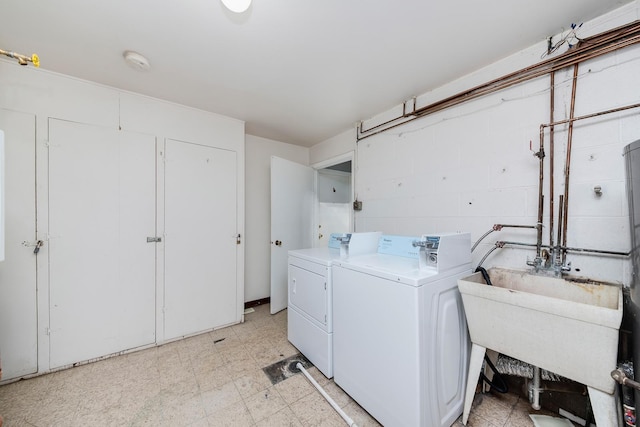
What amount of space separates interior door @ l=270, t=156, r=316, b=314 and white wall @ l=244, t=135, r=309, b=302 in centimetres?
41

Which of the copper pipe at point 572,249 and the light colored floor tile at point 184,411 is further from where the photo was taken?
the light colored floor tile at point 184,411

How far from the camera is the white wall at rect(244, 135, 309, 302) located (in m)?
3.31

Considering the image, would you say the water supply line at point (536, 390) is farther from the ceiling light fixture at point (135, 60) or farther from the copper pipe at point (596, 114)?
the ceiling light fixture at point (135, 60)

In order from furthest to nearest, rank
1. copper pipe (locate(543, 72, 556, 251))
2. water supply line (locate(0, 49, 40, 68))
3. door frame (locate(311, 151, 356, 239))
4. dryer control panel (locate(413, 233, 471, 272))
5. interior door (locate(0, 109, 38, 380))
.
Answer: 1. door frame (locate(311, 151, 356, 239))
2. interior door (locate(0, 109, 38, 380))
3. copper pipe (locate(543, 72, 556, 251))
4. dryer control panel (locate(413, 233, 471, 272))
5. water supply line (locate(0, 49, 40, 68))

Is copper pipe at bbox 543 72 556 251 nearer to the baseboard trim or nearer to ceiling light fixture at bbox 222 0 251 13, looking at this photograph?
ceiling light fixture at bbox 222 0 251 13

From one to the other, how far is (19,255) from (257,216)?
6.99ft

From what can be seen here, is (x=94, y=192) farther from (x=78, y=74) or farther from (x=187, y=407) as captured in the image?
(x=187, y=407)

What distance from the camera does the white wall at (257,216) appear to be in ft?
10.8

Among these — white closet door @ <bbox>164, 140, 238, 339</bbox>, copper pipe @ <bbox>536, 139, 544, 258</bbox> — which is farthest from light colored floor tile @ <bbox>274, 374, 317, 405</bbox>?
copper pipe @ <bbox>536, 139, 544, 258</bbox>

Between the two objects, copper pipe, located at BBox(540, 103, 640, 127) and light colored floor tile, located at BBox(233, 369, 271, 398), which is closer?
copper pipe, located at BBox(540, 103, 640, 127)

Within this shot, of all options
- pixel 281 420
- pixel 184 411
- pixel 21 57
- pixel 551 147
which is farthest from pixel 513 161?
pixel 21 57

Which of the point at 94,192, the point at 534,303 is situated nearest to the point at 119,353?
the point at 94,192

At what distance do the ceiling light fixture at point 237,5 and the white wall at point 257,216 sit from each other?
2116mm

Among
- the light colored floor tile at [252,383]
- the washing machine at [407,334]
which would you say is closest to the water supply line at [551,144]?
the washing machine at [407,334]
